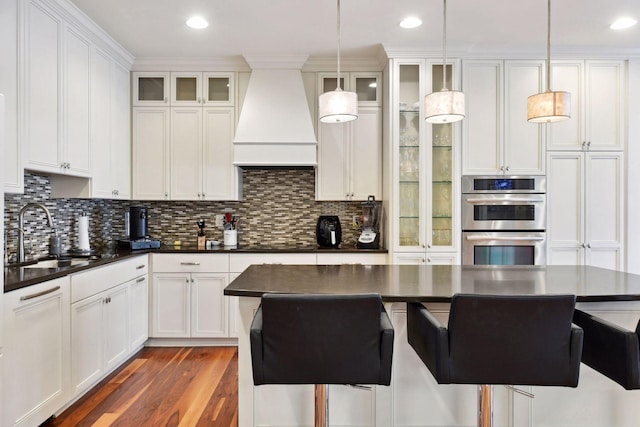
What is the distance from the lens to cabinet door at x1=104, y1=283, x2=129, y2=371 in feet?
9.18

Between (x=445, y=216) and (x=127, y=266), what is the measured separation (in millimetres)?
2683

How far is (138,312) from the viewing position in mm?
3303

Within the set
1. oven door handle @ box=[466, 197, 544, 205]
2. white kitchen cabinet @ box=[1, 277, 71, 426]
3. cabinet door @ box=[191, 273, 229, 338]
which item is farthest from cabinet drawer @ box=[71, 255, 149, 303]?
oven door handle @ box=[466, 197, 544, 205]

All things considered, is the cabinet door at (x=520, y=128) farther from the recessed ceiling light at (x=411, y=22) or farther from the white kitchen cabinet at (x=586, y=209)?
the recessed ceiling light at (x=411, y=22)

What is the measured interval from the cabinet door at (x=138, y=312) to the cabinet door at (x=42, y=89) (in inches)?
44.6

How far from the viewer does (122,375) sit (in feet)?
9.67

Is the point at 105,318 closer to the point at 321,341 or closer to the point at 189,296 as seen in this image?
the point at 189,296

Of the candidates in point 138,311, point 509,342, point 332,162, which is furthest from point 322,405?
point 332,162

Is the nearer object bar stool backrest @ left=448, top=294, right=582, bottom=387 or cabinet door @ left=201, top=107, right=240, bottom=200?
bar stool backrest @ left=448, top=294, right=582, bottom=387

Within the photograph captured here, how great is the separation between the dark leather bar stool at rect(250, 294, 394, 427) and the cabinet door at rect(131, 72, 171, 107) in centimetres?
302

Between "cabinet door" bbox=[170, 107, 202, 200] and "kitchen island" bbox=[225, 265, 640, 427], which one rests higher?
"cabinet door" bbox=[170, 107, 202, 200]

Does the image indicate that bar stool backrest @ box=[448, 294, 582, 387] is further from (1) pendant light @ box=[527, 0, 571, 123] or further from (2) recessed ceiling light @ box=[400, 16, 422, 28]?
(2) recessed ceiling light @ box=[400, 16, 422, 28]

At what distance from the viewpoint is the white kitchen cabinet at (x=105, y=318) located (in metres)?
2.45

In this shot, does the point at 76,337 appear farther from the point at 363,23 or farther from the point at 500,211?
the point at 500,211
